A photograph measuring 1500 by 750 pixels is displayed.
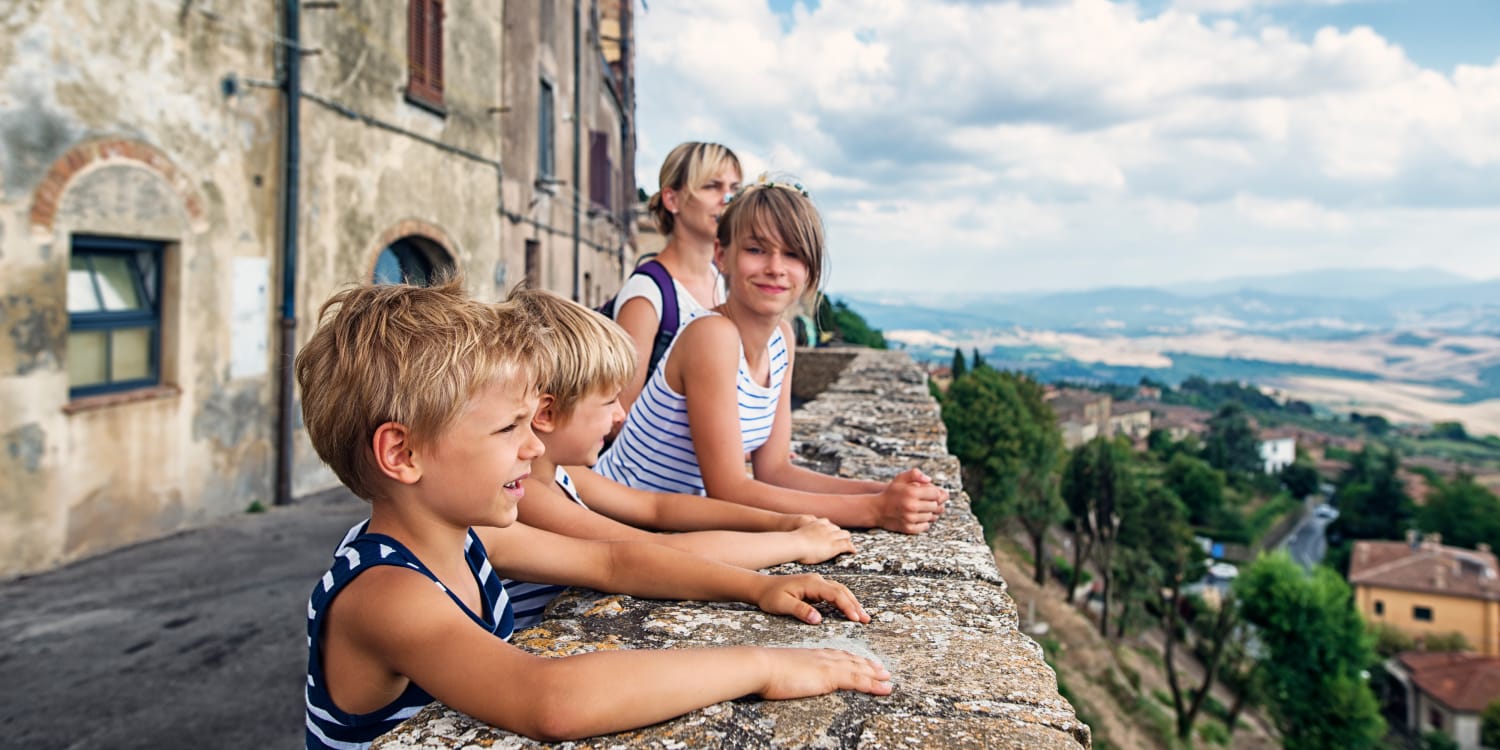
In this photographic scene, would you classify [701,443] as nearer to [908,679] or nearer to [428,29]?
[908,679]

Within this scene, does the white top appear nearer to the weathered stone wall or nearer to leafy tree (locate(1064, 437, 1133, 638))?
the weathered stone wall

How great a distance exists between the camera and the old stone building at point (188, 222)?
18.2ft

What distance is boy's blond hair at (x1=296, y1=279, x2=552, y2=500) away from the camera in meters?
1.33

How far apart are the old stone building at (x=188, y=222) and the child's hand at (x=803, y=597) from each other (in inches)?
108

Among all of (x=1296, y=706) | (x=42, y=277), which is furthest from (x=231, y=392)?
(x=1296, y=706)

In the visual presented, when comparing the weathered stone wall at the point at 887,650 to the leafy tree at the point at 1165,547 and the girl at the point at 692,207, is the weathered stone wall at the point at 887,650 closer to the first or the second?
the girl at the point at 692,207

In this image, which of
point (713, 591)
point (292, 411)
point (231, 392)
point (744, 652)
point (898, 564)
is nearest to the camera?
point (744, 652)

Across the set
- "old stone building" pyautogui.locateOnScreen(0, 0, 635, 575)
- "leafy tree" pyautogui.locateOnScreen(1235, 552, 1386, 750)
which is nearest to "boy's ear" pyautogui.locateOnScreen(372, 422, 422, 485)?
"old stone building" pyautogui.locateOnScreen(0, 0, 635, 575)

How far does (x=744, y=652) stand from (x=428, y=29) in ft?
33.4

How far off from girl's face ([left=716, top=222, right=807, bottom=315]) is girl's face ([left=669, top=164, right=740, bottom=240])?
713 mm

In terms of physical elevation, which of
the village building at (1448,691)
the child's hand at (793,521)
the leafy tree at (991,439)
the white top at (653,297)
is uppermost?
the white top at (653,297)

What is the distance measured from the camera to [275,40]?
295 inches

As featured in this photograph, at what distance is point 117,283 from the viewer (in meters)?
6.43

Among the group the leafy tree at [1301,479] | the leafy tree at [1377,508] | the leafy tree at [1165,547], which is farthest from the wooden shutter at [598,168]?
the leafy tree at [1301,479]
